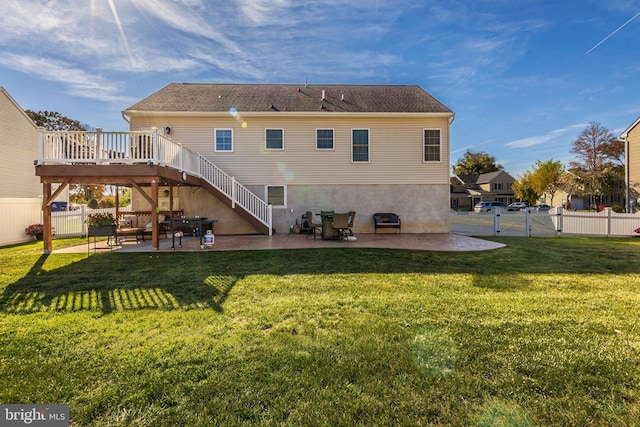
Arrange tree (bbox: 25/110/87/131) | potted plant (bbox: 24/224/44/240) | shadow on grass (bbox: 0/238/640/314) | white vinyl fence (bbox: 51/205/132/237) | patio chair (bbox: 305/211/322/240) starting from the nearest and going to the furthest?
shadow on grass (bbox: 0/238/640/314), patio chair (bbox: 305/211/322/240), potted plant (bbox: 24/224/44/240), white vinyl fence (bbox: 51/205/132/237), tree (bbox: 25/110/87/131)

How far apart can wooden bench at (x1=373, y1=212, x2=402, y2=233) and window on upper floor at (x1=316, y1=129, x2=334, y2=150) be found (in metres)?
3.90

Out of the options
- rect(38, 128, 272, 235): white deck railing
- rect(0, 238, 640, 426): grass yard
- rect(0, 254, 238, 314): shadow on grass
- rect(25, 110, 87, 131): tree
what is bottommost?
rect(0, 238, 640, 426): grass yard

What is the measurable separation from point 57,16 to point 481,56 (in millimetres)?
17753

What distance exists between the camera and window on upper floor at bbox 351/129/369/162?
41.9 ft

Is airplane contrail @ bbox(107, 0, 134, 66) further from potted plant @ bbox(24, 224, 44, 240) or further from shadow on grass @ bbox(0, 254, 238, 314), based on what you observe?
shadow on grass @ bbox(0, 254, 238, 314)

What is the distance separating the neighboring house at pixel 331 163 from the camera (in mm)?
12555

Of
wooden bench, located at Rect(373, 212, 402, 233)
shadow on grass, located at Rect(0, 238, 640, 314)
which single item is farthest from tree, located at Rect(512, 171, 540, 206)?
wooden bench, located at Rect(373, 212, 402, 233)

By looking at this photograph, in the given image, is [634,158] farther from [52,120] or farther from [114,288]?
[52,120]

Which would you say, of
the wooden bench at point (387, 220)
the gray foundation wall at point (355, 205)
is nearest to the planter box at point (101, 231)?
the gray foundation wall at point (355, 205)

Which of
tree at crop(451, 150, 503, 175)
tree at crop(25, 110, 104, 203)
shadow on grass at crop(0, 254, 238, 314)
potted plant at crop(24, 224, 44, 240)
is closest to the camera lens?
shadow on grass at crop(0, 254, 238, 314)

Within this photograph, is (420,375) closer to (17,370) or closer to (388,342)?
(388,342)

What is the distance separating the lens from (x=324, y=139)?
12750 millimetres

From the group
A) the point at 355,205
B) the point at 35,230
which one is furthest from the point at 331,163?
the point at 35,230


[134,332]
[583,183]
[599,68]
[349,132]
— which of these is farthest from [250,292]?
[583,183]
